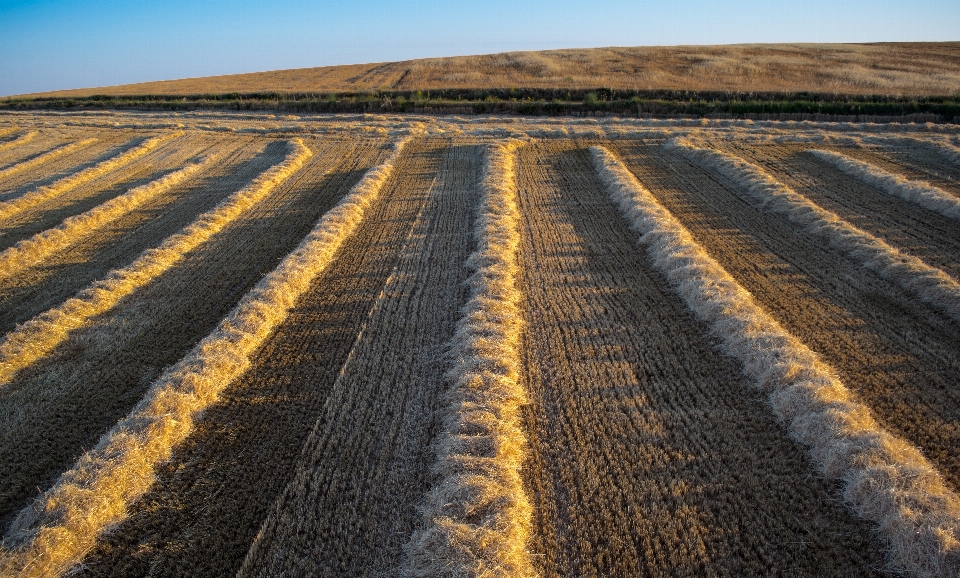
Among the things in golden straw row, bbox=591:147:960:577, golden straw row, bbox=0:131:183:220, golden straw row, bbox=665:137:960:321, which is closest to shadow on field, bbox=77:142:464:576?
golden straw row, bbox=591:147:960:577

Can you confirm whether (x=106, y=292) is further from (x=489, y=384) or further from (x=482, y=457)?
(x=482, y=457)

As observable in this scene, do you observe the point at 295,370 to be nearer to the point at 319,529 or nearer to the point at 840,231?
the point at 319,529

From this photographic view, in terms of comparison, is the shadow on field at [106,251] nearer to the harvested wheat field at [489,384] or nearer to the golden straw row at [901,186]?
the harvested wheat field at [489,384]

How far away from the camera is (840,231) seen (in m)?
12.1

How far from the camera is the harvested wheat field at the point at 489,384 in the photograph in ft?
17.4

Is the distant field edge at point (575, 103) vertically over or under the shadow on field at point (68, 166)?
over

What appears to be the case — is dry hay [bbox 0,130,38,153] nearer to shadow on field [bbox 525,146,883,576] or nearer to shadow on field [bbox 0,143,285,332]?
shadow on field [bbox 0,143,285,332]

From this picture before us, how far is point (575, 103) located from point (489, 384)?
31947mm

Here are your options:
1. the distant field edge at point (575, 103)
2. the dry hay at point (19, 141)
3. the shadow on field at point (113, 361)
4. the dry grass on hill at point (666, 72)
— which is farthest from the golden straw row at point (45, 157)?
the dry grass on hill at point (666, 72)

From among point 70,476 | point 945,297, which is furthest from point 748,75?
point 70,476

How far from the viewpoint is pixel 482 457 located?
6.15m

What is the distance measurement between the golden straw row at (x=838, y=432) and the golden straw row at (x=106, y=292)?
36.5ft

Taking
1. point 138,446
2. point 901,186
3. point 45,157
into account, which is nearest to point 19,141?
point 45,157

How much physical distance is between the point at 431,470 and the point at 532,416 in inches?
63.1
